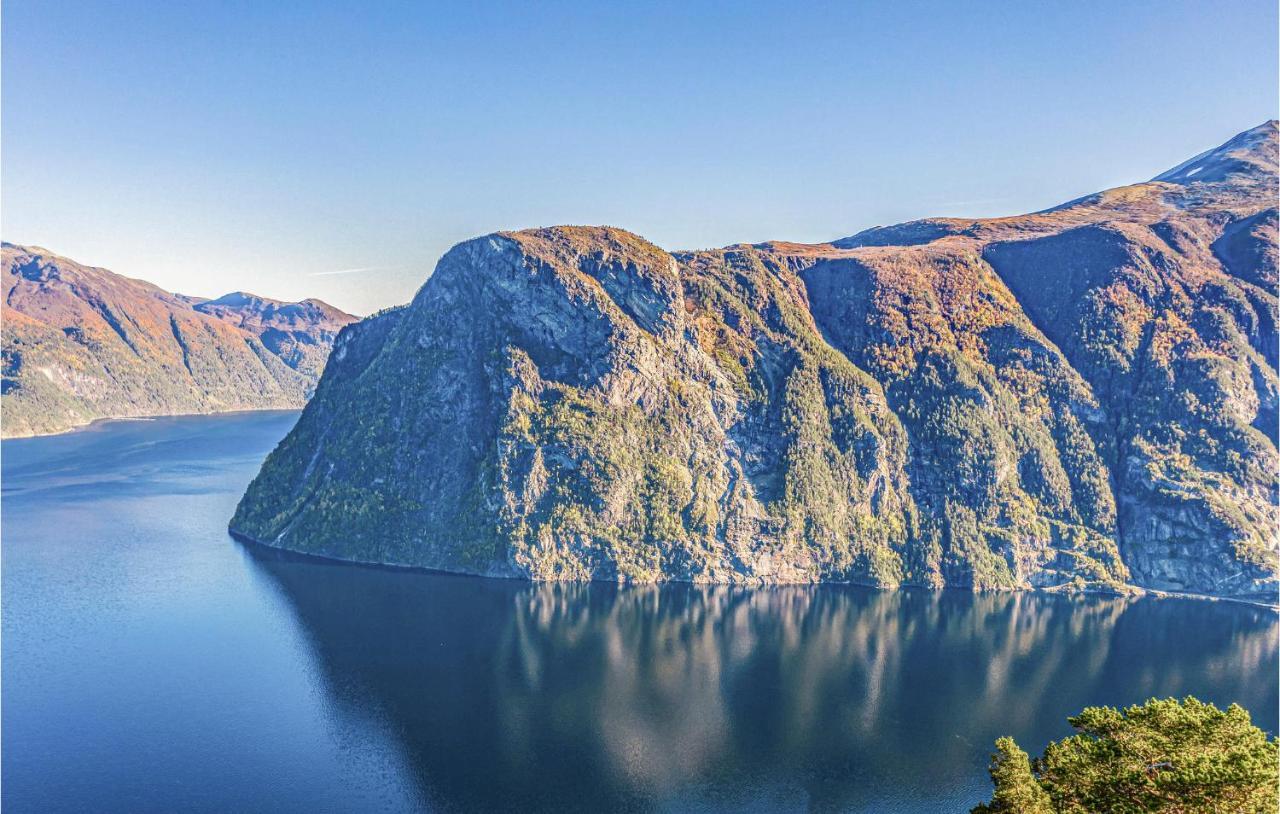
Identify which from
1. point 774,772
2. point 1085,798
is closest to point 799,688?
point 774,772

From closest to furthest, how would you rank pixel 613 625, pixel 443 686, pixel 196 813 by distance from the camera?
pixel 196 813 → pixel 443 686 → pixel 613 625

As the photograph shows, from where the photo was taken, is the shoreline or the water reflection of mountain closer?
the water reflection of mountain

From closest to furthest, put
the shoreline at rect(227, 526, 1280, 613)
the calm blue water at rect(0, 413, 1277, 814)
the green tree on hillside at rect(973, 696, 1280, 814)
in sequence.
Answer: the green tree on hillside at rect(973, 696, 1280, 814) → the calm blue water at rect(0, 413, 1277, 814) → the shoreline at rect(227, 526, 1280, 613)

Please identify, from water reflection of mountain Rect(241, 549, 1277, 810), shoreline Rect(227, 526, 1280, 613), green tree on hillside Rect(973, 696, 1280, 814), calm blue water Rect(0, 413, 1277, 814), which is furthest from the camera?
shoreline Rect(227, 526, 1280, 613)

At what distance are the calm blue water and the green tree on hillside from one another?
41.2 m

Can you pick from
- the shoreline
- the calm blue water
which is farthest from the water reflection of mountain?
the shoreline

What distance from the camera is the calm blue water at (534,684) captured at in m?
95.5

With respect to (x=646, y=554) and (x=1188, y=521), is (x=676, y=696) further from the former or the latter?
(x=1188, y=521)

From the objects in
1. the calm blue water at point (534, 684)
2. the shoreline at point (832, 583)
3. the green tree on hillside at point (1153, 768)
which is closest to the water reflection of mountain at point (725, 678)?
the calm blue water at point (534, 684)

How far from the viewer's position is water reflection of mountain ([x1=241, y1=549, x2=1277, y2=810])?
9881 cm

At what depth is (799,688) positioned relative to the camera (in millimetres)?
126000

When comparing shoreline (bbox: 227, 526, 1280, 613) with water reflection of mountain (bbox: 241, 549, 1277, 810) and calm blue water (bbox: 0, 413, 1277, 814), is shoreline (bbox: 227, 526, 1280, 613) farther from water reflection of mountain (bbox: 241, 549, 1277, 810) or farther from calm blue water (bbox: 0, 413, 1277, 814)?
calm blue water (bbox: 0, 413, 1277, 814)

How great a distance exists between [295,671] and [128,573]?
7381 cm

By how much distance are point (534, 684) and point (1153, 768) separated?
91.1 meters
